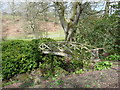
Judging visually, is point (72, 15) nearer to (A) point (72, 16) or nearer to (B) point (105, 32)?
(A) point (72, 16)

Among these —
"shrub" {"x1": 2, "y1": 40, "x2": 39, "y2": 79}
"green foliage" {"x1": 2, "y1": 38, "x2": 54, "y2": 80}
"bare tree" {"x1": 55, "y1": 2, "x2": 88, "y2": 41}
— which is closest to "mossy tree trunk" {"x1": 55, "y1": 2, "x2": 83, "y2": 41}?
"bare tree" {"x1": 55, "y1": 2, "x2": 88, "y2": 41}

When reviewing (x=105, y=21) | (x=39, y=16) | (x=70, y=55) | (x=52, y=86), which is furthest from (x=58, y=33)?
(x=52, y=86)

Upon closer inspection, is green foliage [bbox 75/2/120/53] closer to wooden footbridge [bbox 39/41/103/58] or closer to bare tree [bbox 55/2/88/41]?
wooden footbridge [bbox 39/41/103/58]

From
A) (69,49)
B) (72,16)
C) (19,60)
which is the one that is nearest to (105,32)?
(69,49)

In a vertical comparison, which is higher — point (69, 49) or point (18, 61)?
point (69, 49)

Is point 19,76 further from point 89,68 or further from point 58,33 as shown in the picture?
point 58,33

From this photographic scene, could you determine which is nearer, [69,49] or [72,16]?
[69,49]

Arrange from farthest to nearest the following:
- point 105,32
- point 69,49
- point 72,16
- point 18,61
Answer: point 72,16 < point 105,32 < point 18,61 < point 69,49

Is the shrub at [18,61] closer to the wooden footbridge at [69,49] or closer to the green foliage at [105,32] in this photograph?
the wooden footbridge at [69,49]

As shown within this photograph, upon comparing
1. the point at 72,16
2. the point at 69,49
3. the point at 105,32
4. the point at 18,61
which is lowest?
the point at 18,61

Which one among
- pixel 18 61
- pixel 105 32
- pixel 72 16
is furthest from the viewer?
pixel 72 16

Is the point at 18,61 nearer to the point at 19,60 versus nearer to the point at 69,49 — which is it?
the point at 19,60

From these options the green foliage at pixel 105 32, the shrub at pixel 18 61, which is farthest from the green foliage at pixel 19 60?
the green foliage at pixel 105 32

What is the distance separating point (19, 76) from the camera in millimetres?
2998
